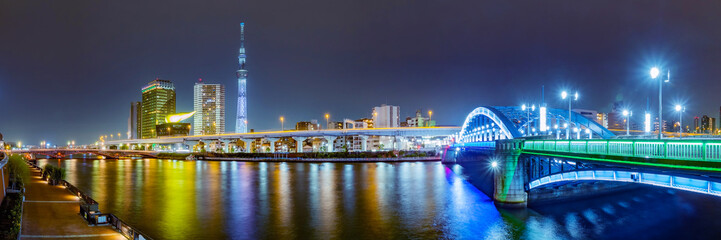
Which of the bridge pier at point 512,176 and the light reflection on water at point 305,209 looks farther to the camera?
the bridge pier at point 512,176

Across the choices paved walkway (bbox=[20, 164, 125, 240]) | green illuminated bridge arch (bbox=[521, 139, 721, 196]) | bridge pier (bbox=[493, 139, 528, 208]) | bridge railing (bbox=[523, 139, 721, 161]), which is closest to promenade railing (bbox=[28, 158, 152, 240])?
paved walkway (bbox=[20, 164, 125, 240])

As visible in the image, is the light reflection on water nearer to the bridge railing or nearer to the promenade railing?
the promenade railing

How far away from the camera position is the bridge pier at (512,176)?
1513 inches

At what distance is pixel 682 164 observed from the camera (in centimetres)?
1930

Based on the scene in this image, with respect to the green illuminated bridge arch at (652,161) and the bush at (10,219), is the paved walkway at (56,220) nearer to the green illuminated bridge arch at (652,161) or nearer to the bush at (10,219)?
the bush at (10,219)

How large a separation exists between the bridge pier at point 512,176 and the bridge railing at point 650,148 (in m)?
8.00

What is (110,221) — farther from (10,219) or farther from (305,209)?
(305,209)

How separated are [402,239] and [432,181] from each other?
4037 cm

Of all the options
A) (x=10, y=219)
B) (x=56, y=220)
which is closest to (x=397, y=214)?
(x=56, y=220)

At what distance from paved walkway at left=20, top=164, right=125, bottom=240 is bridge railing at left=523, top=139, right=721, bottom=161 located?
87.4 feet

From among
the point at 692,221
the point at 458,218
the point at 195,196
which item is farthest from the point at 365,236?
the point at 195,196

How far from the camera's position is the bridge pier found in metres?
38.4

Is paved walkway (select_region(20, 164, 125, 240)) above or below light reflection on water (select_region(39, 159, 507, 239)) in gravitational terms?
above

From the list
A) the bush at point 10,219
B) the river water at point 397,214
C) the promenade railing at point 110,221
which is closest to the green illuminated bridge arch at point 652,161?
the river water at point 397,214
